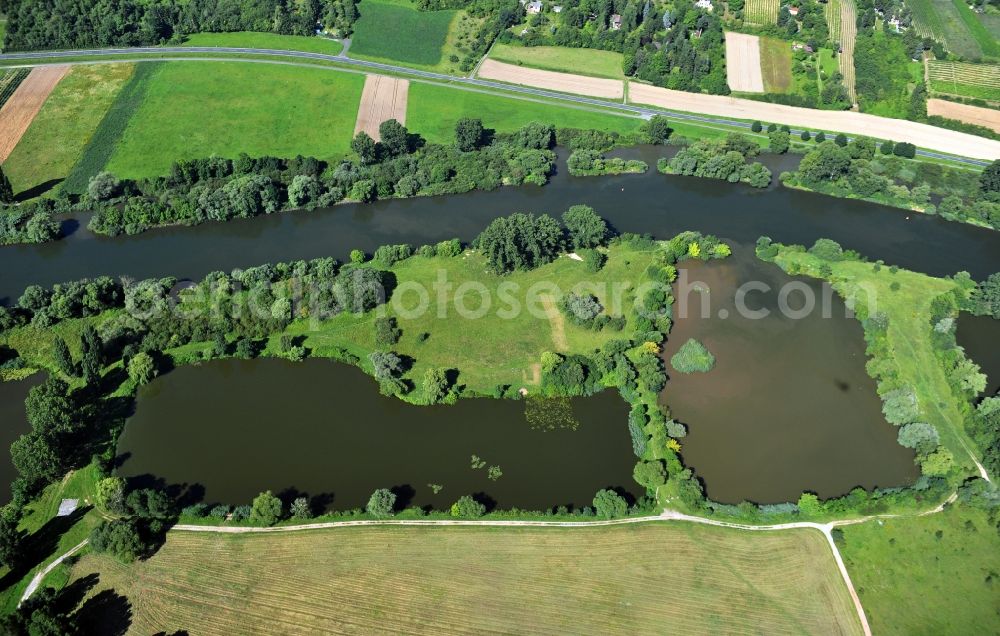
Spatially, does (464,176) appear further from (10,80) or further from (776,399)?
(10,80)

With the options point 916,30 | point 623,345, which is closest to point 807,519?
point 623,345

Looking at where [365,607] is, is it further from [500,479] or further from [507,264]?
[507,264]

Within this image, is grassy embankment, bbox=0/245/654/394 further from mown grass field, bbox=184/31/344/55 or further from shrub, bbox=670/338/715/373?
mown grass field, bbox=184/31/344/55

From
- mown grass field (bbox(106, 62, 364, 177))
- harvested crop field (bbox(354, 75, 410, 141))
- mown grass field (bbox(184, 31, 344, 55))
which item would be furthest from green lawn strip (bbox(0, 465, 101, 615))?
mown grass field (bbox(184, 31, 344, 55))

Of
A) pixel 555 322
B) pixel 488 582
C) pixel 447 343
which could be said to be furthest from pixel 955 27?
pixel 488 582

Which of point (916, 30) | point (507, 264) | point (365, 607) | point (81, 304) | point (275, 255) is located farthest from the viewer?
point (916, 30)
